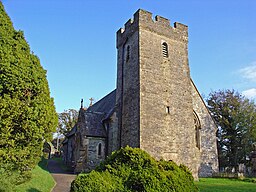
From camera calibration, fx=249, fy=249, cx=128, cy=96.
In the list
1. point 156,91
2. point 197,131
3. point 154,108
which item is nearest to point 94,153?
point 154,108

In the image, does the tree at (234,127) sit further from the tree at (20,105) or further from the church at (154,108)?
the tree at (20,105)

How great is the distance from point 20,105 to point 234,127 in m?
34.4

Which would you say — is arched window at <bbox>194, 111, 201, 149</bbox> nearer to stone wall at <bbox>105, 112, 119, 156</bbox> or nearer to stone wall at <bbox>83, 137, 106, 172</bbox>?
stone wall at <bbox>105, 112, 119, 156</bbox>

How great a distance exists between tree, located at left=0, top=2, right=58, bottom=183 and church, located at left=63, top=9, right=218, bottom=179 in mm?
9513

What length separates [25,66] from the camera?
10.5m

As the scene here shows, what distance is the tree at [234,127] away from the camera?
121ft

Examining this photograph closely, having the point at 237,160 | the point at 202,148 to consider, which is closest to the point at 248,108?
the point at 237,160

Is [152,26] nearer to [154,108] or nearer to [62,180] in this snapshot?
[154,108]

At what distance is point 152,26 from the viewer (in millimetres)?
22094

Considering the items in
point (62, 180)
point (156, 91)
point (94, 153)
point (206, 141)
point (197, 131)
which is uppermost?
point (156, 91)

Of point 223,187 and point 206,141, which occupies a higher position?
point 206,141

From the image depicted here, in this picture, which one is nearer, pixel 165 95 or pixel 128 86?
pixel 165 95

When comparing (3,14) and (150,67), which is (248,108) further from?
(3,14)

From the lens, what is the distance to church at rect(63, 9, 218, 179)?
19.8 meters
